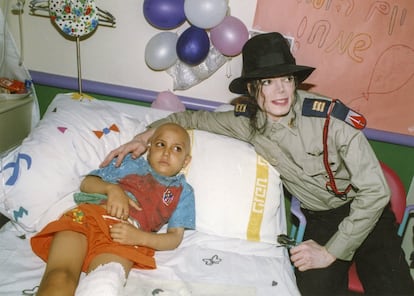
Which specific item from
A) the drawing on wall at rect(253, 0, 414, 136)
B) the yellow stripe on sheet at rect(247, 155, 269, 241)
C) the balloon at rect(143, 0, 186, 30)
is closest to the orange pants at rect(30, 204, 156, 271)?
the yellow stripe on sheet at rect(247, 155, 269, 241)

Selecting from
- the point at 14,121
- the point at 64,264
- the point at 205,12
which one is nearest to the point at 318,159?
the point at 205,12

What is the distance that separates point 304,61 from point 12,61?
1634mm

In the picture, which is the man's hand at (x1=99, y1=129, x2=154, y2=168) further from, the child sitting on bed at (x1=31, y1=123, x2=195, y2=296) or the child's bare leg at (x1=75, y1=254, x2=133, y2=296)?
the child's bare leg at (x1=75, y1=254, x2=133, y2=296)

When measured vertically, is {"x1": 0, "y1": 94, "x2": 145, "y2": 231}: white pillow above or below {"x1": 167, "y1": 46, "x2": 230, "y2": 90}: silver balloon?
below

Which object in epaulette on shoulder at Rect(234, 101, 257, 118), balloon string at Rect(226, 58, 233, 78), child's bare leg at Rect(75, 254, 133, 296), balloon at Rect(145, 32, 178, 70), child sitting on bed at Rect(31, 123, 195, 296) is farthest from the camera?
balloon string at Rect(226, 58, 233, 78)

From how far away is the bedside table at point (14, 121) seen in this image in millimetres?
1957

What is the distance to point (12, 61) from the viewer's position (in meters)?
2.10

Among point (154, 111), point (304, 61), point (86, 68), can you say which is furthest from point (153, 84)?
point (304, 61)

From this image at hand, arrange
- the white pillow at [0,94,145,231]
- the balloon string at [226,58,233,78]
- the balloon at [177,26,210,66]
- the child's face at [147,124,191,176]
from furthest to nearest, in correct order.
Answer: the balloon string at [226,58,233,78], the balloon at [177,26,210,66], the child's face at [147,124,191,176], the white pillow at [0,94,145,231]

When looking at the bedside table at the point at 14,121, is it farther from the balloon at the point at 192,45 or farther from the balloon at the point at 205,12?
the balloon at the point at 205,12

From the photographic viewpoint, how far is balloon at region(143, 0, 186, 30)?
6.41ft

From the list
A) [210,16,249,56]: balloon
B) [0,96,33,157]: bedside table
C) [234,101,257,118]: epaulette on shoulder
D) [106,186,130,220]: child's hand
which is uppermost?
[210,16,249,56]: balloon

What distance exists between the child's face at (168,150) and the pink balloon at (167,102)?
39 centimetres

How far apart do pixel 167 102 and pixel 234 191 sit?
27.0 inches
